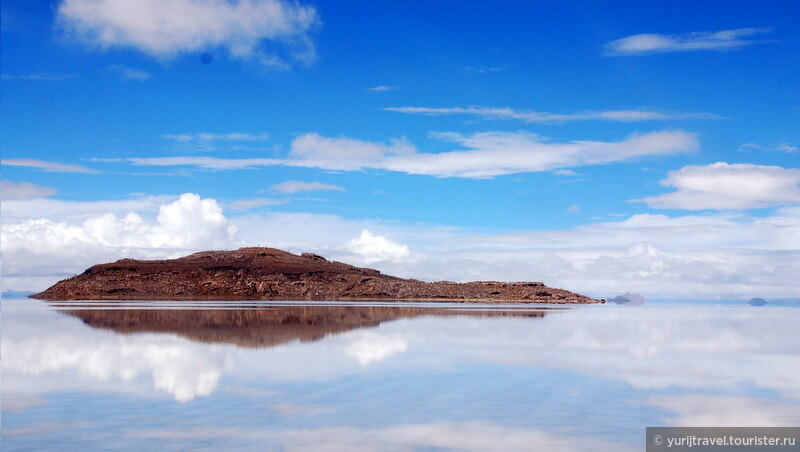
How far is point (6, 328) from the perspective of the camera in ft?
Answer: 146

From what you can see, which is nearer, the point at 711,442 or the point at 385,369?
the point at 711,442

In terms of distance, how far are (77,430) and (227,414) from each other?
121 inches

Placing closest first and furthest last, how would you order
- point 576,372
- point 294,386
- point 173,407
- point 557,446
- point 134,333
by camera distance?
point 557,446 → point 173,407 → point 294,386 → point 576,372 → point 134,333

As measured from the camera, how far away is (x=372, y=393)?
19.5 metres

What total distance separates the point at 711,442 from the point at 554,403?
475 centimetres

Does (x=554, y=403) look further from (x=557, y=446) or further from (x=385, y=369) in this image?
(x=385, y=369)

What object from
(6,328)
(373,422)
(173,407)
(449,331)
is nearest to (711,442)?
(373,422)

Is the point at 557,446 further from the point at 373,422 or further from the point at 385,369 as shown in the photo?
the point at 385,369

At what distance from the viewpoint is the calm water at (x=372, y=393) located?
14062mm

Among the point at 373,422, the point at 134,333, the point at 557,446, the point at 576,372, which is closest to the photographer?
the point at 557,446

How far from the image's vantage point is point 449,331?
4506 cm

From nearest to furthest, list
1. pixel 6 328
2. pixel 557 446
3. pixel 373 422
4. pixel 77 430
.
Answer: pixel 557 446, pixel 77 430, pixel 373 422, pixel 6 328

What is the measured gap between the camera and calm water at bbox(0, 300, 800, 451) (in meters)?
14.1

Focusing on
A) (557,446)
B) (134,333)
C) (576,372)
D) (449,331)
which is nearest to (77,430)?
(557,446)
